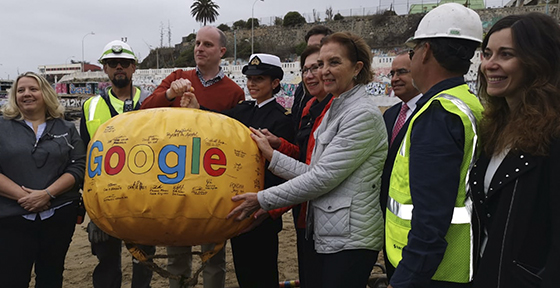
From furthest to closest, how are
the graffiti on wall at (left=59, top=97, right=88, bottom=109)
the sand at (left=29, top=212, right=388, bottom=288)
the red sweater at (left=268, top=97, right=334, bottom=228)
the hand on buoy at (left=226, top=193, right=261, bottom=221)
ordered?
the graffiti on wall at (left=59, top=97, right=88, bottom=109), the sand at (left=29, top=212, right=388, bottom=288), the red sweater at (left=268, top=97, right=334, bottom=228), the hand on buoy at (left=226, top=193, right=261, bottom=221)

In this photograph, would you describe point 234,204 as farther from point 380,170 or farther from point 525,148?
point 525,148

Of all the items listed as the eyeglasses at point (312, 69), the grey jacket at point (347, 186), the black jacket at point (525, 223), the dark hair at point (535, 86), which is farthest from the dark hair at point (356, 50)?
the black jacket at point (525, 223)

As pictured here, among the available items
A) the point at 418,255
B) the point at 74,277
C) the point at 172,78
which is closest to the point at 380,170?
the point at 418,255

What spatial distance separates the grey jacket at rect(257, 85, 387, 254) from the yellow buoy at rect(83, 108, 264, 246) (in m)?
0.32

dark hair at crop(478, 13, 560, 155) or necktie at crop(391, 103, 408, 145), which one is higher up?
dark hair at crop(478, 13, 560, 155)

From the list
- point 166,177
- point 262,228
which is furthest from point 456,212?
point 262,228

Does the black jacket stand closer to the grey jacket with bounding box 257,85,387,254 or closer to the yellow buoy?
the grey jacket with bounding box 257,85,387,254

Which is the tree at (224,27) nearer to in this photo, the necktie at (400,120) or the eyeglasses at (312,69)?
the eyeglasses at (312,69)

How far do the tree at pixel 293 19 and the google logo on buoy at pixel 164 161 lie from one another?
62.1 m

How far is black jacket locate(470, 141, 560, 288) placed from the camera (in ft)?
5.28

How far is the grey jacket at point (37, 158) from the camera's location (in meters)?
3.52

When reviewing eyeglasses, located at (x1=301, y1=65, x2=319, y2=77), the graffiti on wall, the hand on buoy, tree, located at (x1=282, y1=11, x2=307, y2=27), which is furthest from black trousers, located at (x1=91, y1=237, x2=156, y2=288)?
tree, located at (x1=282, y1=11, x2=307, y2=27)

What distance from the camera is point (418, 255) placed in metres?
1.85

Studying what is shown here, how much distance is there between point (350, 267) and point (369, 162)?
26.4 inches
